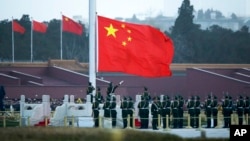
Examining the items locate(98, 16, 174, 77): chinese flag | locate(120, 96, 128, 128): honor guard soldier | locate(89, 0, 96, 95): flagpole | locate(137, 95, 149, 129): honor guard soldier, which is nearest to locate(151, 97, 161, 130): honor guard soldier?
locate(137, 95, 149, 129): honor guard soldier

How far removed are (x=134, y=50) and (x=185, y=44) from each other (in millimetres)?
38417

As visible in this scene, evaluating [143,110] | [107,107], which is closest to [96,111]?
[107,107]

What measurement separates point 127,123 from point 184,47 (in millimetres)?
36809

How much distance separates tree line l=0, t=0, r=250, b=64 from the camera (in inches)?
2349

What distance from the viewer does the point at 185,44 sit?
61969mm

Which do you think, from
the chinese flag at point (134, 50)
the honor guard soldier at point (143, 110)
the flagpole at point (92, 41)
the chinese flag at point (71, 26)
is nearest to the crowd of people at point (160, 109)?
the honor guard soldier at point (143, 110)

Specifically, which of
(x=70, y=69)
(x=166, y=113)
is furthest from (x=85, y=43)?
(x=166, y=113)

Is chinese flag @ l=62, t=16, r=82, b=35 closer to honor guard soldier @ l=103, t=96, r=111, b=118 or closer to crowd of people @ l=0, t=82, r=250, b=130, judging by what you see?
crowd of people @ l=0, t=82, r=250, b=130

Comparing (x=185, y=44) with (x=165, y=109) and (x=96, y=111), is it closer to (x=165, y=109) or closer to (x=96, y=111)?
(x=165, y=109)

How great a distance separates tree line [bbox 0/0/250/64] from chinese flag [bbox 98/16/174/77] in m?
35.3

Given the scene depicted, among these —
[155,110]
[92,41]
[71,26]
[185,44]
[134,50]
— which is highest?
[71,26]

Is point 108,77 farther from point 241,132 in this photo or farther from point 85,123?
A: point 241,132

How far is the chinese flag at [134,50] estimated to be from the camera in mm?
23594

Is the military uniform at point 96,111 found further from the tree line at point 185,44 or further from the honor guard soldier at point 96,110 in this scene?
the tree line at point 185,44
